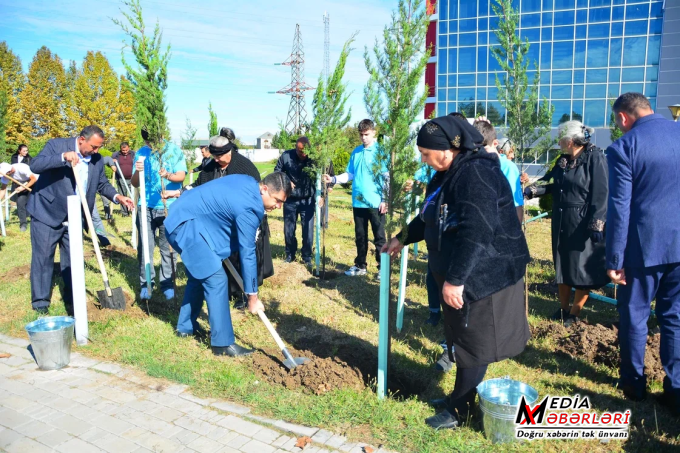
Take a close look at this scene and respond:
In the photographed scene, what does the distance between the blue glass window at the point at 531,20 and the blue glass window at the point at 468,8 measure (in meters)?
3.56

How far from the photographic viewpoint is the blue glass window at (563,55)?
34844 mm

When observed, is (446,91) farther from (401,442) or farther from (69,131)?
(401,442)

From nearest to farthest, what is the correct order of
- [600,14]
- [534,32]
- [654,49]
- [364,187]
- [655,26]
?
[364,187], [655,26], [654,49], [600,14], [534,32]

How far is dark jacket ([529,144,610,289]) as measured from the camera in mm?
5105

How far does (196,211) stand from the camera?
4.65 m

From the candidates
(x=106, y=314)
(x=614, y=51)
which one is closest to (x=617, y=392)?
(x=106, y=314)

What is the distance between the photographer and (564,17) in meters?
34.8

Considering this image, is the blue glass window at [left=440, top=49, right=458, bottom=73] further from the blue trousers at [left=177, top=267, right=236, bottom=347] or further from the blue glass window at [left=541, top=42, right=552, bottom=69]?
the blue trousers at [left=177, top=267, right=236, bottom=347]

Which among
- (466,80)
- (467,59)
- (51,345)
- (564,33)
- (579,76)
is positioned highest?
(564,33)

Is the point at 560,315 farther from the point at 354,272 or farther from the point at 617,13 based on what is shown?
the point at 617,13

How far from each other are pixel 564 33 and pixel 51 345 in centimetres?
3865

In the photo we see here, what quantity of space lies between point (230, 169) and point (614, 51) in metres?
35.8

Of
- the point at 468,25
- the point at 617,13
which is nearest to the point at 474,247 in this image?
the point at 617,13

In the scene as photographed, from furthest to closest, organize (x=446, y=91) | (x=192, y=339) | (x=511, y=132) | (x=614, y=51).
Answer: (x=446, y=91), (x=614, y=51), (x=511, y=132), (x=192, y=339)
